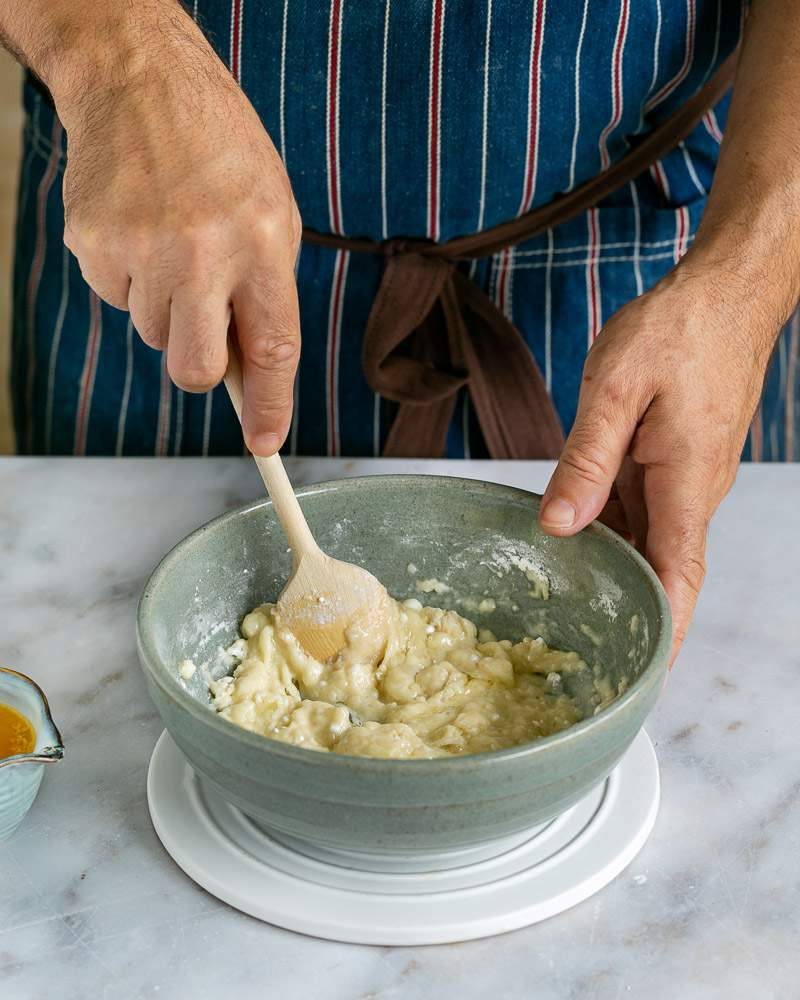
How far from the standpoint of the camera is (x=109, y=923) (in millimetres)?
792

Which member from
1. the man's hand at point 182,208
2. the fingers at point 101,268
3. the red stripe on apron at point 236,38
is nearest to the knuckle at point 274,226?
the man's hand at point 182,208

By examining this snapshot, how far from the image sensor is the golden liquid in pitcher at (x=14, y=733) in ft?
2.86

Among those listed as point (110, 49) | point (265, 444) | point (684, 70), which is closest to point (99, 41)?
point (110, 49)

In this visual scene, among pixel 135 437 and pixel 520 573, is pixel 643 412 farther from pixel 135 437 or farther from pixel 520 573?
pixel 135 437

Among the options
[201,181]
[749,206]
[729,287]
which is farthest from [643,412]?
[201,181]

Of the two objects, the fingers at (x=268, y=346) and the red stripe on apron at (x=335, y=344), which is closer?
the fingers at (x=268, y=346)

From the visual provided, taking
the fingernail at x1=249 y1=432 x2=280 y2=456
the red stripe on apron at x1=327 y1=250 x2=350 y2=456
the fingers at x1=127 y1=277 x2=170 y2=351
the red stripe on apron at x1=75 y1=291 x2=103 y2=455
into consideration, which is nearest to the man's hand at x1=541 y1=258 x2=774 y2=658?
the fingernail at x1=249 y1=432 x2=280 y2=456

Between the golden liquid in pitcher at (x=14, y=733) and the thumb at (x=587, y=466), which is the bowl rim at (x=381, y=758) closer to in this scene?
the thumb at (x=587, y=466)

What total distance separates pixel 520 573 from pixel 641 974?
37cm

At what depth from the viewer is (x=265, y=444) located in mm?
905

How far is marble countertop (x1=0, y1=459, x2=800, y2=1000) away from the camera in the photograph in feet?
2.47

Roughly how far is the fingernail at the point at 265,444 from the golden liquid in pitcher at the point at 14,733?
0.27m

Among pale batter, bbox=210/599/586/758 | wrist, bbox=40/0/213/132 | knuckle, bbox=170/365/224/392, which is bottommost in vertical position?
pale batter, bbox=210/599/586/758

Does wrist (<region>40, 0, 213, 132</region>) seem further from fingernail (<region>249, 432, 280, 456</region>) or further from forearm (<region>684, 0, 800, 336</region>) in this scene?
forearm (<region>684, 0, 800, 336</region>)
